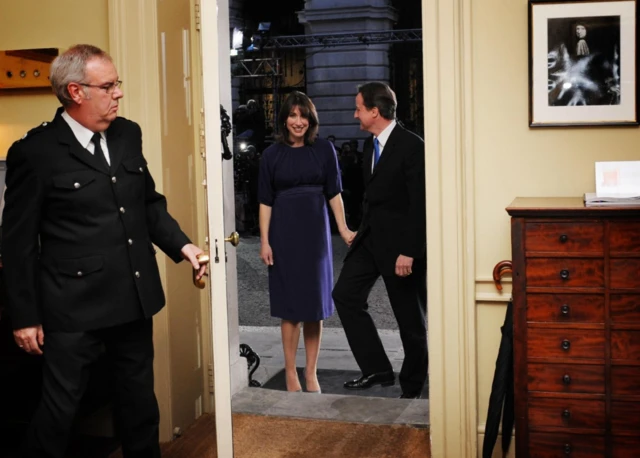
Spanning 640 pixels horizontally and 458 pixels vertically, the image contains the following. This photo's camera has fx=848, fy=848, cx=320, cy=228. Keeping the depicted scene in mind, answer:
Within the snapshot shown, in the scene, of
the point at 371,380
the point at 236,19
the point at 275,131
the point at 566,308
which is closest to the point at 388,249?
the point at 371,380

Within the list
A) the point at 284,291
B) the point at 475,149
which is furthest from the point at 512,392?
the point at 284,291

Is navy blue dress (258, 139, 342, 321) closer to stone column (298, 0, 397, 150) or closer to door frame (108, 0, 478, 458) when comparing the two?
door frame (108, 0, 478, 458)

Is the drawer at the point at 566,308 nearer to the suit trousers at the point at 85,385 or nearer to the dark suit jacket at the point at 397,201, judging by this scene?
the suit trousers at the point at 85,385

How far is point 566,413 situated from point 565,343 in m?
0.24

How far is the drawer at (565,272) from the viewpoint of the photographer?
2783mm

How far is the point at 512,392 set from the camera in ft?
10.1

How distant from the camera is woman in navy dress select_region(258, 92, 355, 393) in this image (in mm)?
4805

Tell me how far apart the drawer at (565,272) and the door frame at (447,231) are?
43cm

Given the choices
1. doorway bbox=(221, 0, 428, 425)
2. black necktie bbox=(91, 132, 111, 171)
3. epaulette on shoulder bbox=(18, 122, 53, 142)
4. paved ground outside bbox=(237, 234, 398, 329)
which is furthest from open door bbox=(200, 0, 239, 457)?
paved ground outside bbox=(237, 234, 398, 329)

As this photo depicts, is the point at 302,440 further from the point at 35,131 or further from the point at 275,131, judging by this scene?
the point at 275,131

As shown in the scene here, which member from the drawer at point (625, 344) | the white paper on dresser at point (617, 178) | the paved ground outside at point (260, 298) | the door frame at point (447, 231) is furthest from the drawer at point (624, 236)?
the paved ground outside at point (260, 298)

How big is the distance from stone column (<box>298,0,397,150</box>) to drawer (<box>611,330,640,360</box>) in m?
12.8

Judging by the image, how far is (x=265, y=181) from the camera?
481cm

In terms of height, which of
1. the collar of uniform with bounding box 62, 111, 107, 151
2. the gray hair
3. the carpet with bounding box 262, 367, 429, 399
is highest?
the gray hair
